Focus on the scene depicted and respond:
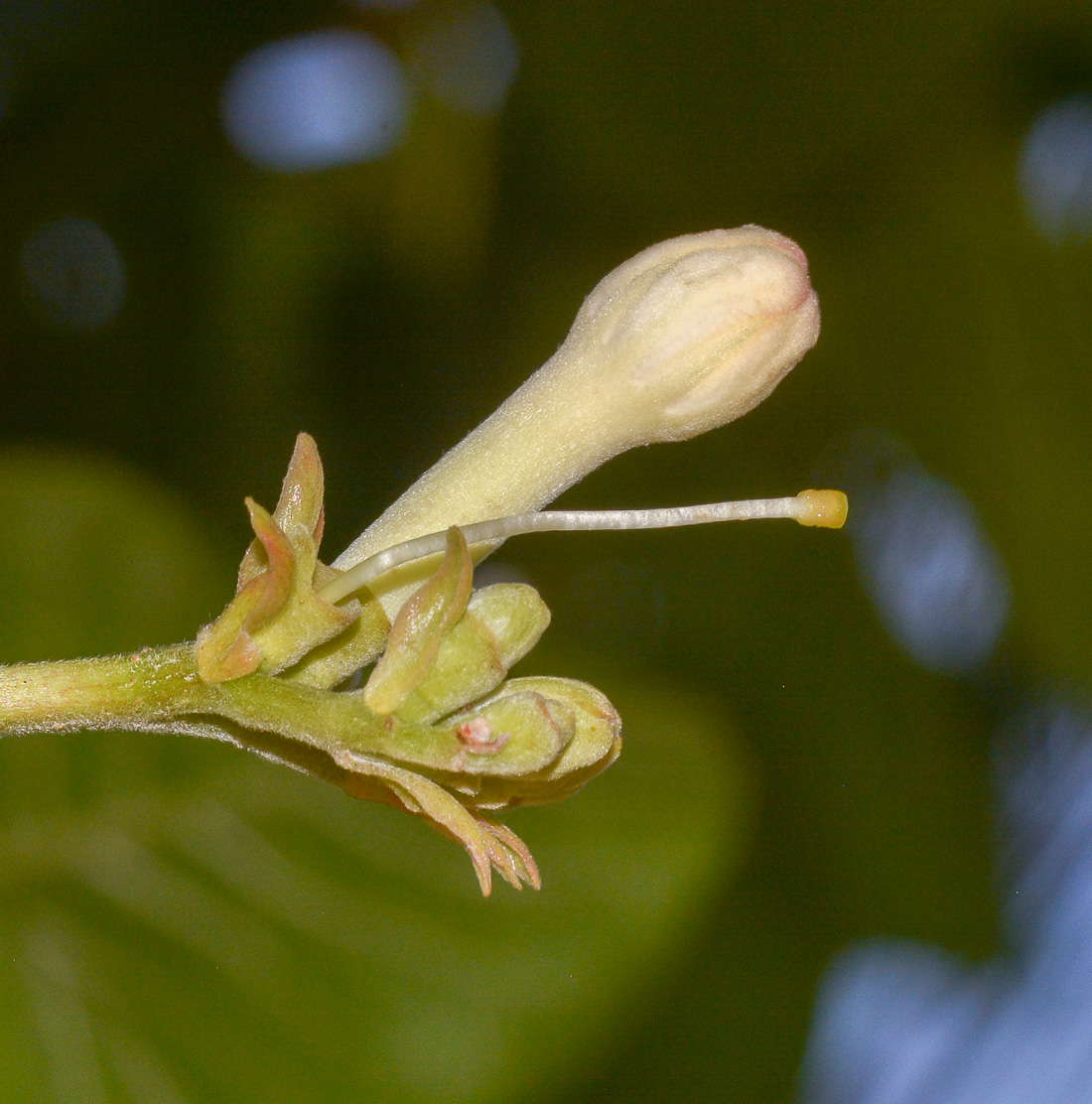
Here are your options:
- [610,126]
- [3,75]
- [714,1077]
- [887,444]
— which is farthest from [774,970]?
[3,75]

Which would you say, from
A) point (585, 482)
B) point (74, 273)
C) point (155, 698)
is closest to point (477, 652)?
point (155, 698)

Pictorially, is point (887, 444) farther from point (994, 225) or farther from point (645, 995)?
point (645, 995)

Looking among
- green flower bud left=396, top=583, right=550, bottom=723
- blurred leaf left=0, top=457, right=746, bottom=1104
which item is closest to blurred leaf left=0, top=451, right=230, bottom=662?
blurred leaf left=0, top=457, right=746, bottom=1104

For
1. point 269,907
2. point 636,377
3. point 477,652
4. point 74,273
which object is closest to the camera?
point 477,652

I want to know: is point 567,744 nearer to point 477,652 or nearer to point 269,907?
point 477,652

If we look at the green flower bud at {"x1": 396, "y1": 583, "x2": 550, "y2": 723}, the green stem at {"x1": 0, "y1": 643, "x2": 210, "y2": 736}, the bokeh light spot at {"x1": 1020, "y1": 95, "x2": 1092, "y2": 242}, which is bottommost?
the green stem at {"x1": 0, "y1": 643, "x2": 210, "y2": 736}

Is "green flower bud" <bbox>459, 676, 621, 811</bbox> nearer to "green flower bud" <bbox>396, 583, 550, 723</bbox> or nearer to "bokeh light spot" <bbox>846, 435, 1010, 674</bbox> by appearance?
"green flower bud" <bbox>396, 583, 550, 723</bbox>

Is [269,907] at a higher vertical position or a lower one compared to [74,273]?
lower
